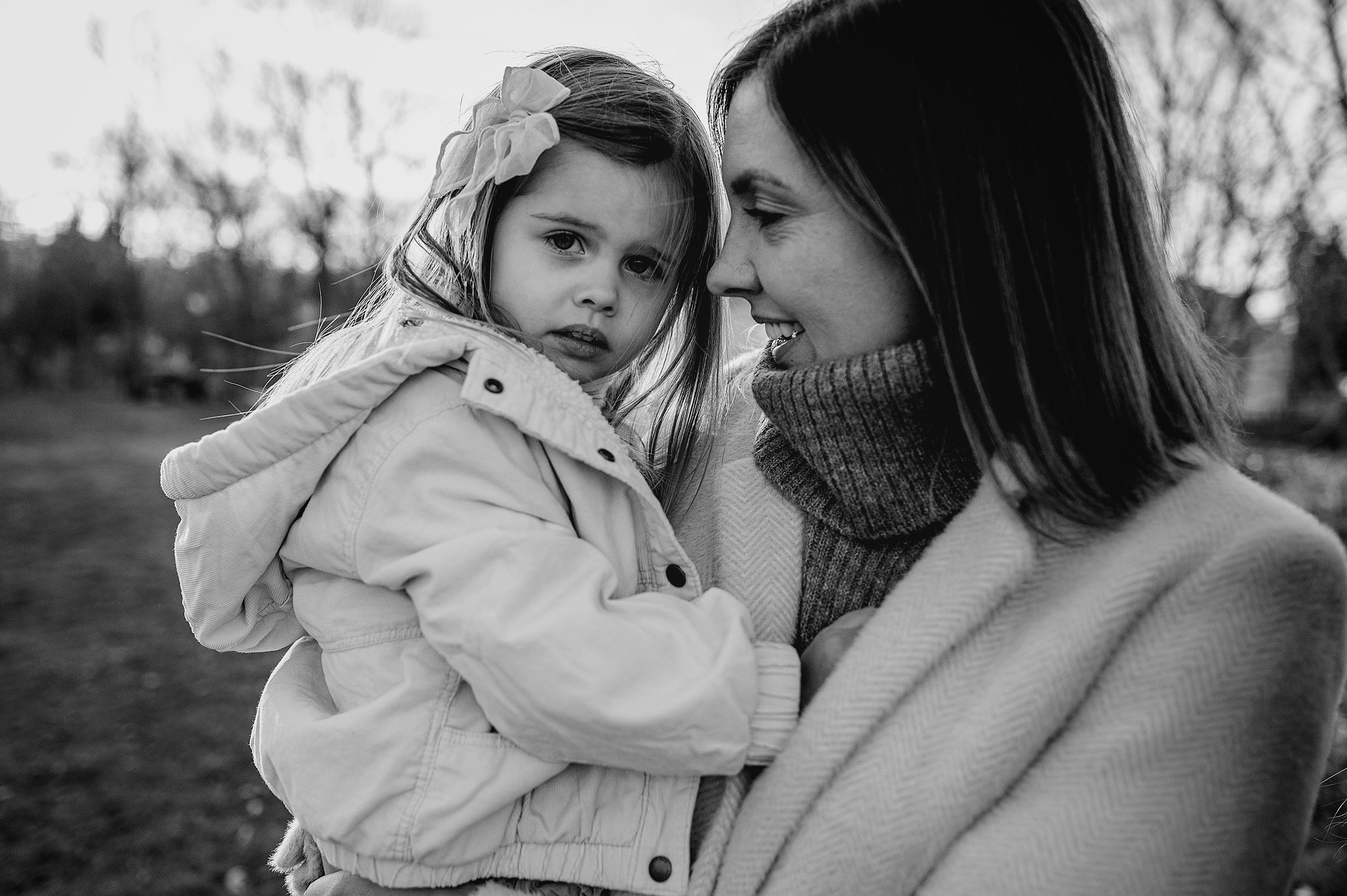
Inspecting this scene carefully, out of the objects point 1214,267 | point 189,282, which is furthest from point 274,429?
point 189,282

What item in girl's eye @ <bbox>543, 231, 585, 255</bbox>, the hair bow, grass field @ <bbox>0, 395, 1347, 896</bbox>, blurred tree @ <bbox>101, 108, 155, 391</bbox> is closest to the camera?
the hair bow

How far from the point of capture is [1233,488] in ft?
4.99

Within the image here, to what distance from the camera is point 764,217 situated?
1.83m

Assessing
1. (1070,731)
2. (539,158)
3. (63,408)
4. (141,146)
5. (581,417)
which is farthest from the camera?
(63,408)

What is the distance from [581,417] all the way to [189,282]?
47.4 m

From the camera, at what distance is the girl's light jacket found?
1491 mm

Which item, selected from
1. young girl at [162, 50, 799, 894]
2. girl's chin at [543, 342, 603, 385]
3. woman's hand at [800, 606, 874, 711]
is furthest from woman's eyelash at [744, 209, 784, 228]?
woman's hand at [800, 606, 874, 711]

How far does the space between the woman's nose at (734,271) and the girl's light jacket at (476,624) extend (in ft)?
1.25

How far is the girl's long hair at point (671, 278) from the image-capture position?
199 centimetres

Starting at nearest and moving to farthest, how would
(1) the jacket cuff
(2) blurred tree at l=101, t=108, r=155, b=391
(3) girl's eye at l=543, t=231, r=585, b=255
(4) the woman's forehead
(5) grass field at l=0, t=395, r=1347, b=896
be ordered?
(1) the jacket cuff → (4) the woman's forehead → (3) girl's eye at l=543, t=231, r=585, b=255 → (5) grass field at l=0, t=395, r=1347, b=896 → (2) blurred tree at l=101, t=108, r=155, b=391

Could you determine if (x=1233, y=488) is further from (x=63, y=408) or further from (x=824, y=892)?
(x=63, y=408)

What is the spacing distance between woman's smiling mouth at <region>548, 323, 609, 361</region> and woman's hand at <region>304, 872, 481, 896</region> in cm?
104

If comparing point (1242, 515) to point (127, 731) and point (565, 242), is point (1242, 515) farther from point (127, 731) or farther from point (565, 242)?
point (127, 731)

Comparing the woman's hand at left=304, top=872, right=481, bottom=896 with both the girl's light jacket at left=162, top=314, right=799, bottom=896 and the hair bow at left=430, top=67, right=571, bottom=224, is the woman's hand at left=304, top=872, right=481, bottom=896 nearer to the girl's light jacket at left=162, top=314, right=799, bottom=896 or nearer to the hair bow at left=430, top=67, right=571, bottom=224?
the girl's light jacket at left=162, top=314, right=799, bottom=896
